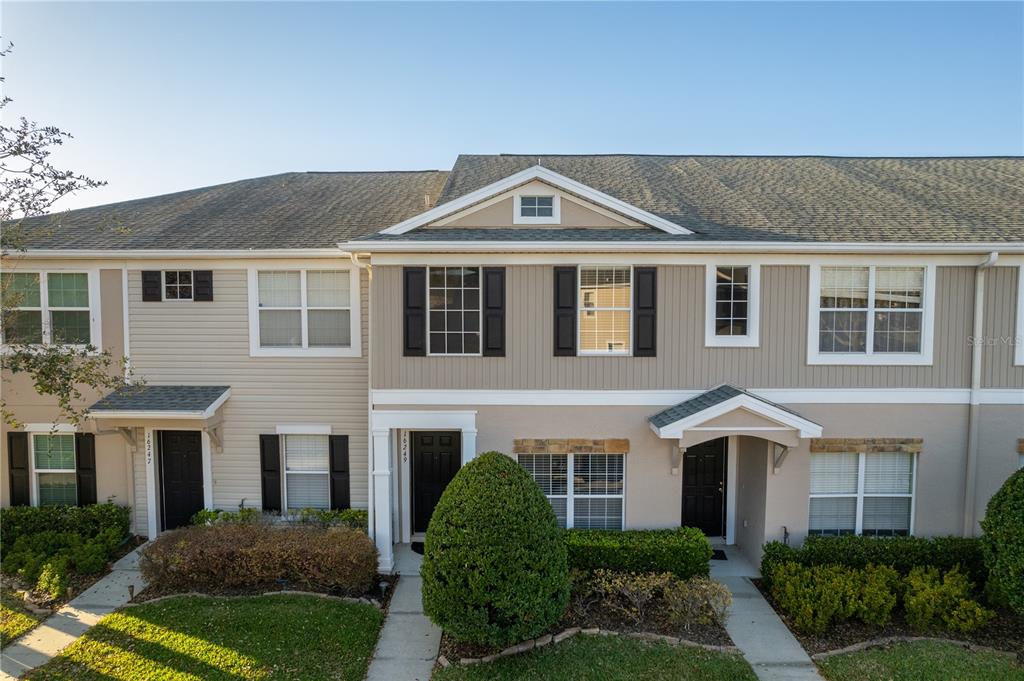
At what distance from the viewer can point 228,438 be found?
10859mm

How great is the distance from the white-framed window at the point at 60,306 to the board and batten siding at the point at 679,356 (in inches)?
240

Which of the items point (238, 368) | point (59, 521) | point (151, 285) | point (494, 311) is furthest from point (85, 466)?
point (494, 311)

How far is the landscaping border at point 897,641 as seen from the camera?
7.39 metres

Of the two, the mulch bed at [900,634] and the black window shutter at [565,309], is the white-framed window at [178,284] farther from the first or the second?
A: the mulch bed at [900,634]

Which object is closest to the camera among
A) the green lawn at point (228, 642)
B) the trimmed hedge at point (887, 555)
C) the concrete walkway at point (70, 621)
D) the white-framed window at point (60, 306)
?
the green lawn at point (228, 642)

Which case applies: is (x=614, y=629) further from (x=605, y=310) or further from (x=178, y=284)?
(x=178, y=284)

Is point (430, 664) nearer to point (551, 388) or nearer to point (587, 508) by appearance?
point (587, 508)

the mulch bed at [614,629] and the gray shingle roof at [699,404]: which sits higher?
the gray shingle roof at [699,404]

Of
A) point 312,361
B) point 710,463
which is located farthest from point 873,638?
point 312,361

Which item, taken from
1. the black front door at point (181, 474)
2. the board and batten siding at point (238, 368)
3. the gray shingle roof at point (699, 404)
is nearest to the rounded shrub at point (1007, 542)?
the gray shingle roof at point (699, 404)

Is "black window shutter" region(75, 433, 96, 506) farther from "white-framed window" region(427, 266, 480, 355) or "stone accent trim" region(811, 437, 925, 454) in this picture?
"stone accent trim" region(811, 437, 925, 454)

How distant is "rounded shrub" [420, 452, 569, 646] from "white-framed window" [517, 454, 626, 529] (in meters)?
2.55

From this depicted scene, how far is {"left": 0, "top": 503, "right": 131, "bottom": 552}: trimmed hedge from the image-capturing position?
10281 mm

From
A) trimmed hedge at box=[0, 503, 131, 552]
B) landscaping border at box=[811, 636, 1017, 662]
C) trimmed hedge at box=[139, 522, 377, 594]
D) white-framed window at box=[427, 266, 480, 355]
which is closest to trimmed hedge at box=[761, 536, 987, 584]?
landscaping border at box=[811, 636, 1017, 662]
